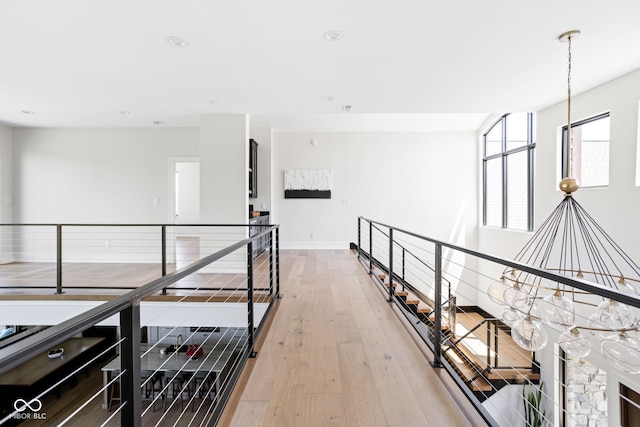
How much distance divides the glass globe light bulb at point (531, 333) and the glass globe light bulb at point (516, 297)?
6.7 inches

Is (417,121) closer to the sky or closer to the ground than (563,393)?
closer to the sky

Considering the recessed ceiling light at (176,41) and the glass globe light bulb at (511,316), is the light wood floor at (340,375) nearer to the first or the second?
the glass globe light bulb at (511,316)

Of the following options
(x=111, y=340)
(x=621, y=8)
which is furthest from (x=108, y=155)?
(x=621, y=8)

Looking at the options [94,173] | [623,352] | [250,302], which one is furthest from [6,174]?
[623,352]

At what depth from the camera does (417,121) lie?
20.4 feet

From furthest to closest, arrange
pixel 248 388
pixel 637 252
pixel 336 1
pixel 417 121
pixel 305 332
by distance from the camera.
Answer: pixel 417 121 < pixel 637 252 < pixel 305 332 < pixel 336 1 < pixel 248 388

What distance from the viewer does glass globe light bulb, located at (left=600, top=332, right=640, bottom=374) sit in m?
1.46

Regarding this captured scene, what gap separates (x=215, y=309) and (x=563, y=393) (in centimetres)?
475

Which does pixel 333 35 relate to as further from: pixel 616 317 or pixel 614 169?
pixel 614 169

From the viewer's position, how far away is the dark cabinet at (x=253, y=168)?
5.67m

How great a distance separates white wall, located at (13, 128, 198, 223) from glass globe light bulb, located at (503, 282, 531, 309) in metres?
5.24

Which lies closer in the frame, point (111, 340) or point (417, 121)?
point (111, 340)

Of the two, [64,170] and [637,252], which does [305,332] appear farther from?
[64,170]

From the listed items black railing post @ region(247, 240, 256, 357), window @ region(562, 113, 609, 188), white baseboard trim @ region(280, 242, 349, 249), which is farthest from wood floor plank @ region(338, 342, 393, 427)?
white baseboard trim @ region(280, 242, 349, 249)
